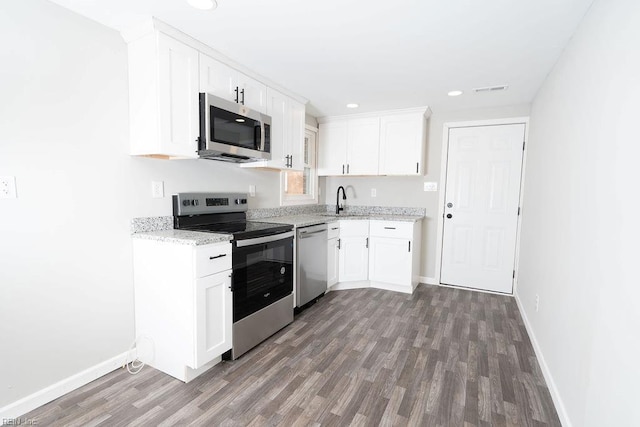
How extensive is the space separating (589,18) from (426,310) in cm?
259

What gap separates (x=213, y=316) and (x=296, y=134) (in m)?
2.05

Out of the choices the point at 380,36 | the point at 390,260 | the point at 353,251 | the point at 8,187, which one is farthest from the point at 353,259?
the point at 8,187

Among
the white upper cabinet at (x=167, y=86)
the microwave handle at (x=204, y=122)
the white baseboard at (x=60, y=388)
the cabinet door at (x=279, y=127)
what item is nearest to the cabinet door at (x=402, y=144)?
the cabinet door at (x=279, y=127)

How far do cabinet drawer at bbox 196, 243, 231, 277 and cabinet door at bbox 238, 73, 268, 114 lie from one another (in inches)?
49.6

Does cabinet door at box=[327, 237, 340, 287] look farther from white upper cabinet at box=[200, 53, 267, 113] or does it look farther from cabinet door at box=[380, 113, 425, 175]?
white upper cabinet at box=[200, 53, 267, 113]

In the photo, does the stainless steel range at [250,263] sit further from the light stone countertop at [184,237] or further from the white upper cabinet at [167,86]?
the white upper cabinet at [167,86]

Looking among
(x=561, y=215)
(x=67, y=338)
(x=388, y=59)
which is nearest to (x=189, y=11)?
(x=388, y=59)

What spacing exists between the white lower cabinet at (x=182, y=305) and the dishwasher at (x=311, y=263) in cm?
93

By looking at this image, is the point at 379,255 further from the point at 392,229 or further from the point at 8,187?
the point at 8,187

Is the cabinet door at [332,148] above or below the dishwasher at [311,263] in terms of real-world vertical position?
above

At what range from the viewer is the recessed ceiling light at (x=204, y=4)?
1.66 meters

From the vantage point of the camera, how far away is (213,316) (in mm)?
2002

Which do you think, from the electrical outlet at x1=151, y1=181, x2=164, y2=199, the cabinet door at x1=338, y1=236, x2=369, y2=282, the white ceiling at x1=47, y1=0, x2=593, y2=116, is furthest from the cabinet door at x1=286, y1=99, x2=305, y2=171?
the electrical outlet at x1=151, y1=181, x2=164, y2=199

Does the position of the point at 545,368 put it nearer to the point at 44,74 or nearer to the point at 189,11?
the point at 189,11
